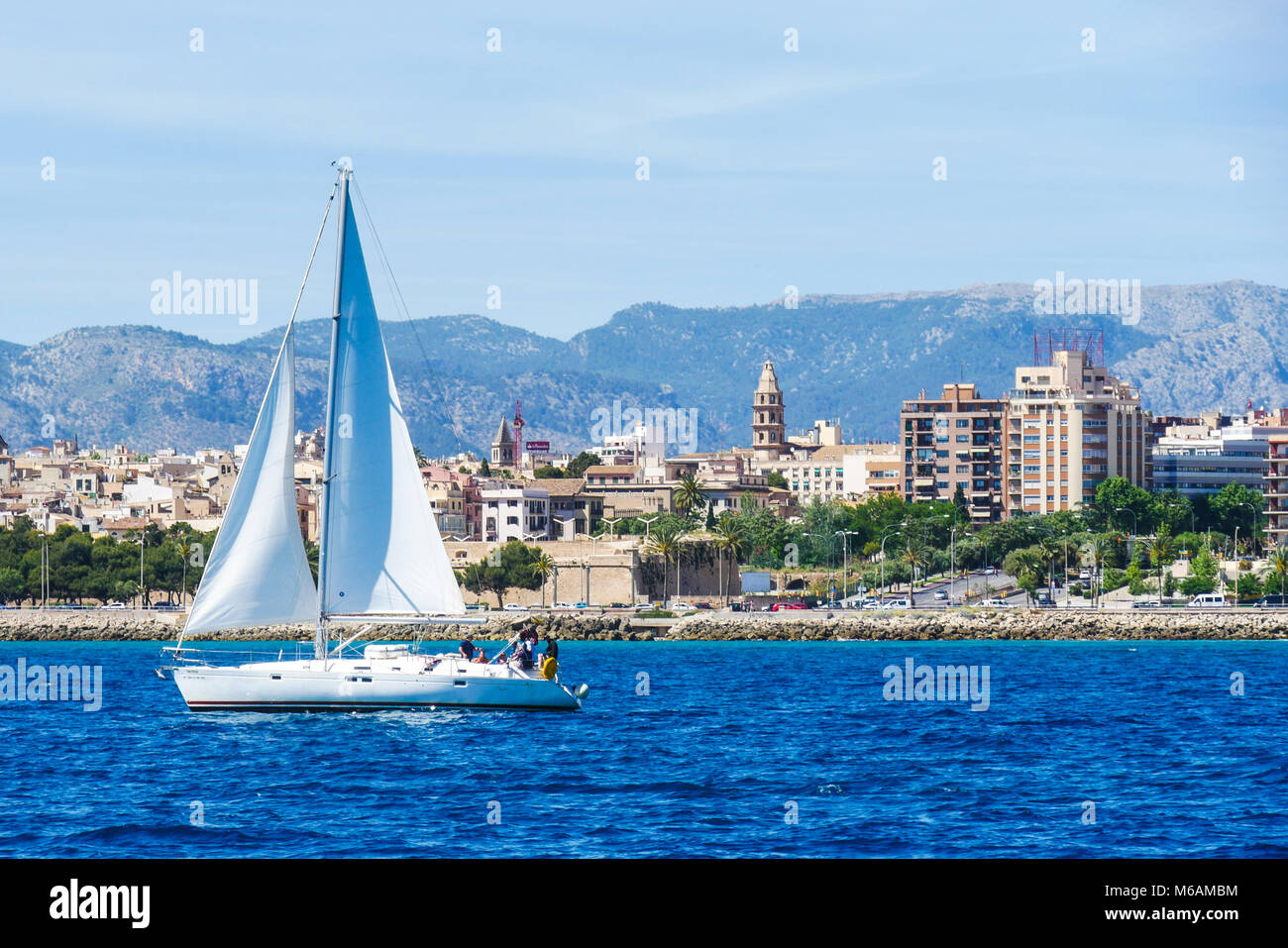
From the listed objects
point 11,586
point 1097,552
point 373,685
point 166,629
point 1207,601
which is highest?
point 373,685

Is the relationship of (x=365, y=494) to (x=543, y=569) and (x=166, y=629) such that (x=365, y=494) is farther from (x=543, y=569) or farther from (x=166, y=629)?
(x=543, y=569)

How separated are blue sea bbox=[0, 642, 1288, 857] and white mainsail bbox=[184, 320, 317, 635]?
8.53 feet

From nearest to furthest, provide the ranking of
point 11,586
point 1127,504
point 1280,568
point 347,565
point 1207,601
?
point 347,565
point 1207,601
point 1280,568
point 11,586
point 1127,504

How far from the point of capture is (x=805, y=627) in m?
109

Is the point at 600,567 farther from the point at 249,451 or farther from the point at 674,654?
the point at 249,451

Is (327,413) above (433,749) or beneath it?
above

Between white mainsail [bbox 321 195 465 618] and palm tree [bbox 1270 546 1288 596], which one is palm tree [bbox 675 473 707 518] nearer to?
palm tree [bbox 1270 546 1288 596]

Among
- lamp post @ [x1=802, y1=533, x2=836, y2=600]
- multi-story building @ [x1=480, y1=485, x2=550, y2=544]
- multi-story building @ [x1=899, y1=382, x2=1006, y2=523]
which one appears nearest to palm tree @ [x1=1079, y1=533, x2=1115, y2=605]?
lamp post @ [x1=802, y1=533, x2=836, y2=600]

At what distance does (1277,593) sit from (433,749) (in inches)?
3988

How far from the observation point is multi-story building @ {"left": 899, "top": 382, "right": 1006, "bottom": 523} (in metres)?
190

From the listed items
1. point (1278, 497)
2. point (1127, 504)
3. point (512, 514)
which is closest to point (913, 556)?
point (1127, 504)

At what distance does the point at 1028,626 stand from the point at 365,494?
72.7 meters
